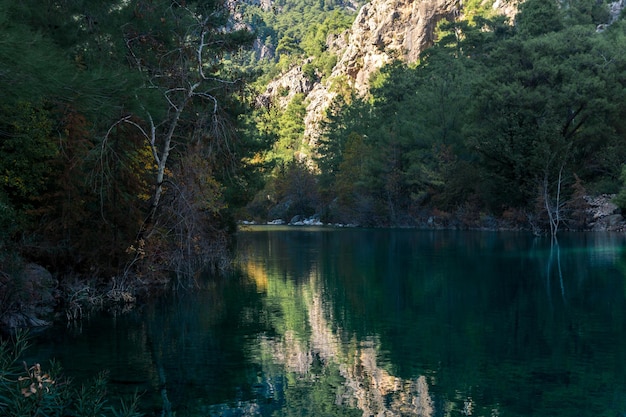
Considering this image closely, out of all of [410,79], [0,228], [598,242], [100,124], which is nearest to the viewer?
[0,228]

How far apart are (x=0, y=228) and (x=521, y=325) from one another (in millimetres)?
12034

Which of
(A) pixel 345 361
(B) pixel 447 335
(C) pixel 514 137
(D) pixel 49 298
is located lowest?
(A) pixel 345 361

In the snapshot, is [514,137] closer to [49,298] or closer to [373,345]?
[373,345]

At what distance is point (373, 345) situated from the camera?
15.0 meters

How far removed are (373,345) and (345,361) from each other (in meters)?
1.63

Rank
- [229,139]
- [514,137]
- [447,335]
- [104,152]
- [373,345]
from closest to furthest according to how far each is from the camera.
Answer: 1. [373,345]
2. [447,335]
3. [104,152]
4. [229,139]
5. [514,137]

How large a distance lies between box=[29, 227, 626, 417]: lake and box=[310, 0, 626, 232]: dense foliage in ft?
87.6

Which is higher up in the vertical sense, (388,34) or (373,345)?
(388,34)

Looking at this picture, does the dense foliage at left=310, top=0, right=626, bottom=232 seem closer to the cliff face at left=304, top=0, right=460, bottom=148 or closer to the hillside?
the hillside

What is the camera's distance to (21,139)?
56.7 feet

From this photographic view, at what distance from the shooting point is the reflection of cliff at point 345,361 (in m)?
10.6

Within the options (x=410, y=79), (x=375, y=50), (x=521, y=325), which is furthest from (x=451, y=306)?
(x=375, y=50)

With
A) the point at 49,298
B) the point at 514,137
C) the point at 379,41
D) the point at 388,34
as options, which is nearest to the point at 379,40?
the point at 379,41

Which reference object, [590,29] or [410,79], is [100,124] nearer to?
[590,29]
